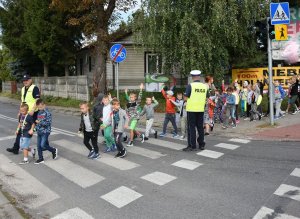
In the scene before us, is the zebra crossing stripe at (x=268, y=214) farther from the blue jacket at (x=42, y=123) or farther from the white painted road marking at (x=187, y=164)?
the blue jacket at (x=42, y=123)

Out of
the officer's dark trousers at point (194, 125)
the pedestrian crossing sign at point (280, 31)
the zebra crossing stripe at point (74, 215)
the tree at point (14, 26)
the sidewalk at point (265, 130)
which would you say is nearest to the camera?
the zebra crossing stripe at point (74, 215)

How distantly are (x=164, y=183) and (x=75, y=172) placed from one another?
1.95 metres

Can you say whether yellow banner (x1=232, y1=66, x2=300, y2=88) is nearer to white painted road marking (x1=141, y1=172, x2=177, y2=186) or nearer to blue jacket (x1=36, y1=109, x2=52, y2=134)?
blue jacket (x1=36, y1=109, x2=52, y2=134)

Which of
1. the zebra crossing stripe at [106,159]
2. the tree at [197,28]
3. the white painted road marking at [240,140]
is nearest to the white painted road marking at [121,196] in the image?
the zebra crossing stripe at [106,159]

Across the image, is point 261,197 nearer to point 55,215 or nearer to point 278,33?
point 55,215

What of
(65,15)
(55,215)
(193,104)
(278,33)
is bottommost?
(55,215)

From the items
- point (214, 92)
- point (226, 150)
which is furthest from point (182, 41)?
point (226, 150)

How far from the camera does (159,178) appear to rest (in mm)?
6816

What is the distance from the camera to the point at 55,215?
5184 millimetres

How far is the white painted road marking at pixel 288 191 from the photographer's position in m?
5.62

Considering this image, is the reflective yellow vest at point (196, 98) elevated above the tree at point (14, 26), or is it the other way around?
the tree at point (14, 26)

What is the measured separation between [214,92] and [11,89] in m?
34.3

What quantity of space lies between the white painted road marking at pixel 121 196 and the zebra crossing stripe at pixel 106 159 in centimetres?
152

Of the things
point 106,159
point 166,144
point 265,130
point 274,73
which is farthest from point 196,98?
point 274,73
